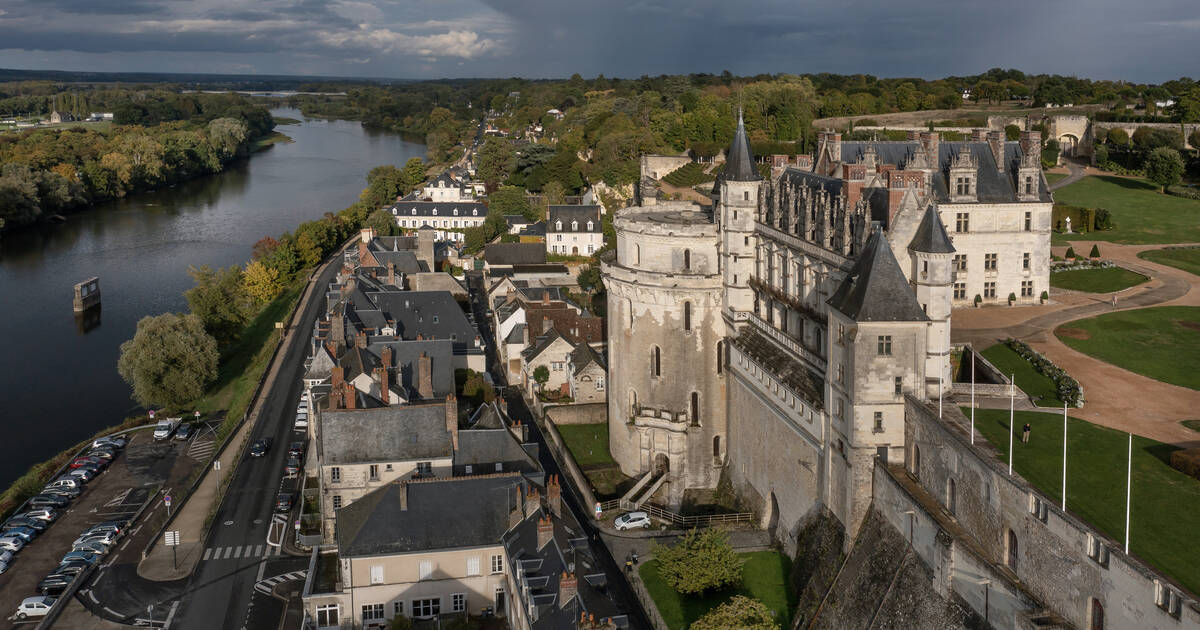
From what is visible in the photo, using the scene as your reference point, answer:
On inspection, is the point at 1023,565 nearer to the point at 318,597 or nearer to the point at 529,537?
the point at 529,537

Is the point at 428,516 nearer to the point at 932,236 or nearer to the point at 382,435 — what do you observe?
the point at 382,435

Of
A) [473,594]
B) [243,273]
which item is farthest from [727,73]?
[473,594]

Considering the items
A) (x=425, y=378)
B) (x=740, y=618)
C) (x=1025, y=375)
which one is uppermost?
(x=1025, y=375)

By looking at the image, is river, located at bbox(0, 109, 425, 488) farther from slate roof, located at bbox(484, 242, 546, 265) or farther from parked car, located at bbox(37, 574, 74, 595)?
slate roof, located at bbox(484, 242, 546, 265)

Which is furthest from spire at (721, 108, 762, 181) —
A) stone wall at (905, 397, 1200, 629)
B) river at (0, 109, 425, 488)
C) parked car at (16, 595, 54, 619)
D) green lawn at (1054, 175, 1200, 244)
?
river at (0, 109, 425, 488)

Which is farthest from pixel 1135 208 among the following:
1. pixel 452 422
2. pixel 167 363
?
pixel 167 363

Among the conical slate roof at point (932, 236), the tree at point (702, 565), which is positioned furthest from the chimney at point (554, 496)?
the conical slate roof at point (932, 236)

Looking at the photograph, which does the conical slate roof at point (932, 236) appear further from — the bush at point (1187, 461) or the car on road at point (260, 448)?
the car on road at point (260, 448)
